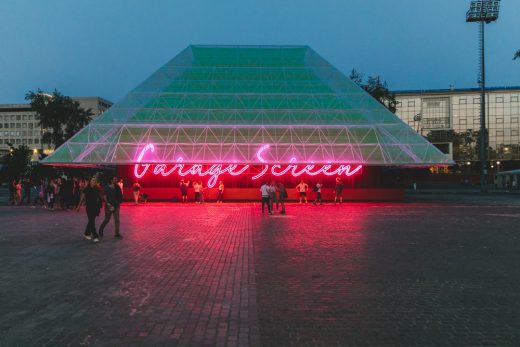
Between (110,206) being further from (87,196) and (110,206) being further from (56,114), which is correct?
(56,114)

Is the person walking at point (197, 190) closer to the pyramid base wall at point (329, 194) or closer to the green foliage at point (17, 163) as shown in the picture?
the pyramid base wall at point (329, 194)

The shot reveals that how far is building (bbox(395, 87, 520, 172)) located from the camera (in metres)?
90.1

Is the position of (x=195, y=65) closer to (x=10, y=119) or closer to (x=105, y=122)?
(x=105, y=122)

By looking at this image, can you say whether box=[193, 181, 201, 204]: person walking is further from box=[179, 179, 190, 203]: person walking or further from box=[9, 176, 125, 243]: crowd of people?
box=[9, 176, 125, 243]: crowd of people

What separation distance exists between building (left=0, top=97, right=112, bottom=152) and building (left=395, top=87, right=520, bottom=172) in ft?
357

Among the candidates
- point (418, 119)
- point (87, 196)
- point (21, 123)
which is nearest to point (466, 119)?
point (418, 119)

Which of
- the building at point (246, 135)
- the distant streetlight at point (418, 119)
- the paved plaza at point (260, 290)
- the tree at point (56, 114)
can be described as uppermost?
the distant streetlight at point (418, 119)

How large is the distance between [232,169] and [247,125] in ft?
12.0

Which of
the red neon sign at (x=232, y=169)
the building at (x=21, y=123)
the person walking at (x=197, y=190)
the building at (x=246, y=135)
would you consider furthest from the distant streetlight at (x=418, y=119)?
the building at (x=21, y=123)

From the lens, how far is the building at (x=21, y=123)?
157m

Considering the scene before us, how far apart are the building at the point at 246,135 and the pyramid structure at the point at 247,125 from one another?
3.0 inches

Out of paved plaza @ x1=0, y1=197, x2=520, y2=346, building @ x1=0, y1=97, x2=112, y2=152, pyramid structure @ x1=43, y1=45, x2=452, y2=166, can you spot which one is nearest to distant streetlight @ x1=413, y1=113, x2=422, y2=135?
pyramid structure @ x1=43, y1=45, x2=452, y2=166

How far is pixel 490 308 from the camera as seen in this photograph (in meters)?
6.57

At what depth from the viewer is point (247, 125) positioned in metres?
35.1
